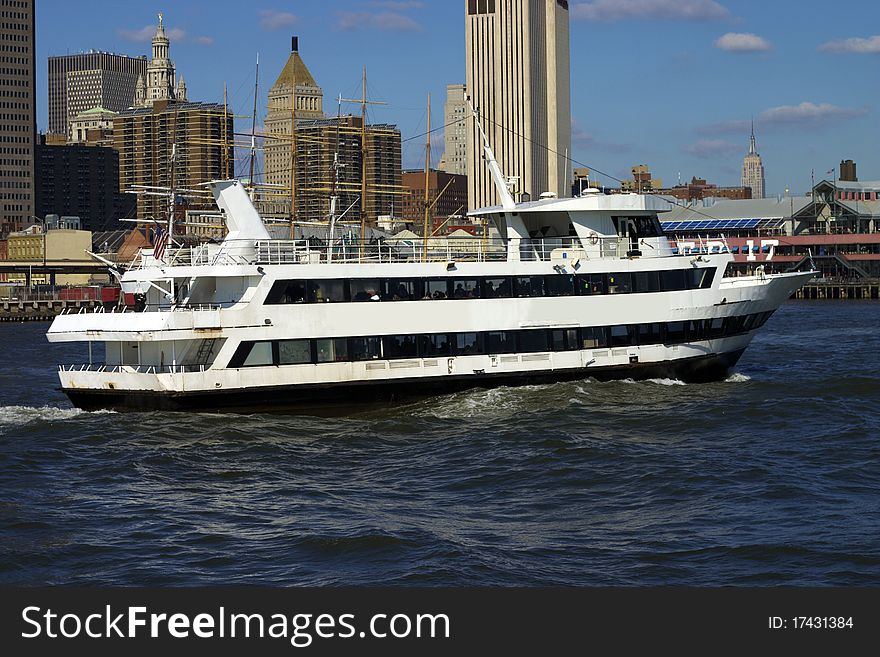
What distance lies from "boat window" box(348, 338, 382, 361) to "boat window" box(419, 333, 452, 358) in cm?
116

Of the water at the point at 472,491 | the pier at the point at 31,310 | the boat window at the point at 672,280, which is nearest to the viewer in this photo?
the water at the point at 472,491

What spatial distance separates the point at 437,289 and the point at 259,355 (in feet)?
16.3

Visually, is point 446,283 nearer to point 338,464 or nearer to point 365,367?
point 365,367

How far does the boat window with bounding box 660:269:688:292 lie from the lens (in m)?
33.8

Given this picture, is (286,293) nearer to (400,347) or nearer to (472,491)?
(400,347)

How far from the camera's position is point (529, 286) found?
107 ft

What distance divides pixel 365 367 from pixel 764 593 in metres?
16.9

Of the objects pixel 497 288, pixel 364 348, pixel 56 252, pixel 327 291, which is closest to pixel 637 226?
pixel 497 288

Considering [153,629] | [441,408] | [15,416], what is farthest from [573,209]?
[153,629]

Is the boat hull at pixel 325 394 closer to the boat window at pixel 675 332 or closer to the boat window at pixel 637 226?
the boat window at pixel 675 332

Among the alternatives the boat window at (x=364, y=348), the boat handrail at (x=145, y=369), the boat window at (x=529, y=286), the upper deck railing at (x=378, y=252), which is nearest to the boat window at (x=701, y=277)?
the upper deck railing at (x=378, y=252)

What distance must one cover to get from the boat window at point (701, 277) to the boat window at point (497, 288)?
5.51 m

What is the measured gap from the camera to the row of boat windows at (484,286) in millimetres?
30734

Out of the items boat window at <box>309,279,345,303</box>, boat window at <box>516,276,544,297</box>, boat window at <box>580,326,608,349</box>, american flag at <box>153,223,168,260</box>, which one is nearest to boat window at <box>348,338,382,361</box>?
boat window at <box>309,279,345,303</box>
